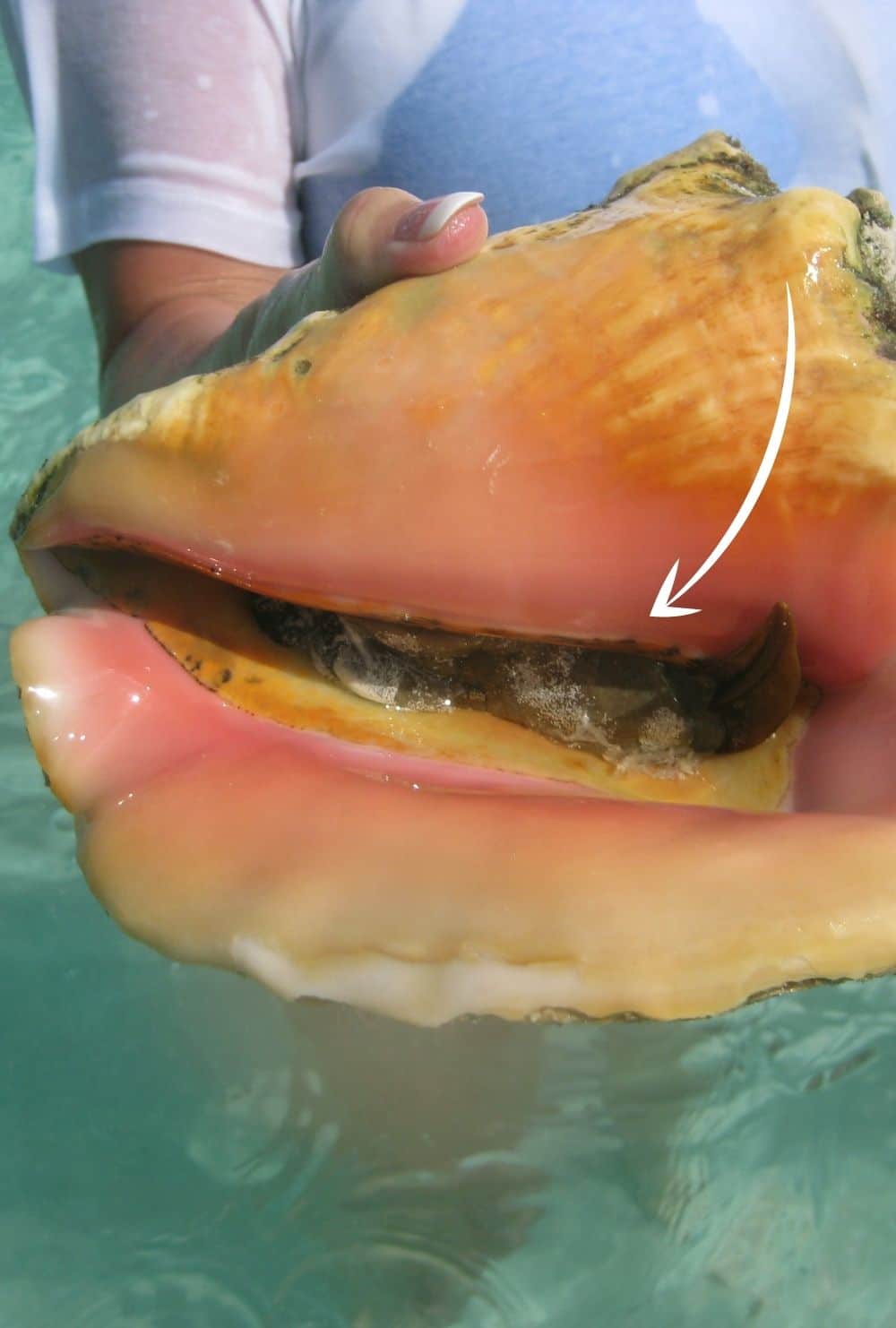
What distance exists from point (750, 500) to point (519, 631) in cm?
17

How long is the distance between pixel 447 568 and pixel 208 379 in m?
0.18

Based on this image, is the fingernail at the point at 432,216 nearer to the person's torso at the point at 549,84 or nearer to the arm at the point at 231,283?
the arm at the point at 231,283

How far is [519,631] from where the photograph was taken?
2.59 ft

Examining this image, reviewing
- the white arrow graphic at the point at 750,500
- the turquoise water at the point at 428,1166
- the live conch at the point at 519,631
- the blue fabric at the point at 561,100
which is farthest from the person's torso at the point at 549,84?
the turquoise water at the point at 428,1166

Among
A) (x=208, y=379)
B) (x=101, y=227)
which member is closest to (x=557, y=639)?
(x=208, y=379)

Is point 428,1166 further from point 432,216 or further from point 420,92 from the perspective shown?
point 420,92

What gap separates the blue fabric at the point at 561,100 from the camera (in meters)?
1.26

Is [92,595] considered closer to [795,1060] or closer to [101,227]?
[101,227]

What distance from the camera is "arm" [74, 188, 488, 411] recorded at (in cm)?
73

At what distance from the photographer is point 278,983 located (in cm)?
57

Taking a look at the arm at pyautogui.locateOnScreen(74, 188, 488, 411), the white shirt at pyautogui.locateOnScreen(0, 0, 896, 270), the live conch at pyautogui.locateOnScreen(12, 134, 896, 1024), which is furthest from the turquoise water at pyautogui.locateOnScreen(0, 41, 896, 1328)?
Answer: the white shirt at pyautogui.locateOnScreen(0, 0, 896, 270)

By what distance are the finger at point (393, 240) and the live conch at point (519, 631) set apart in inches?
0.7

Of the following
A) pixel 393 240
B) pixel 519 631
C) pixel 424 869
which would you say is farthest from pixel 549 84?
pixel 424 869

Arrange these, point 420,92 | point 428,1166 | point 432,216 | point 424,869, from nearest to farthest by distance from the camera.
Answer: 1. point 424,869
2. point 432,216
3. point 428,1166
4. point 420,92
